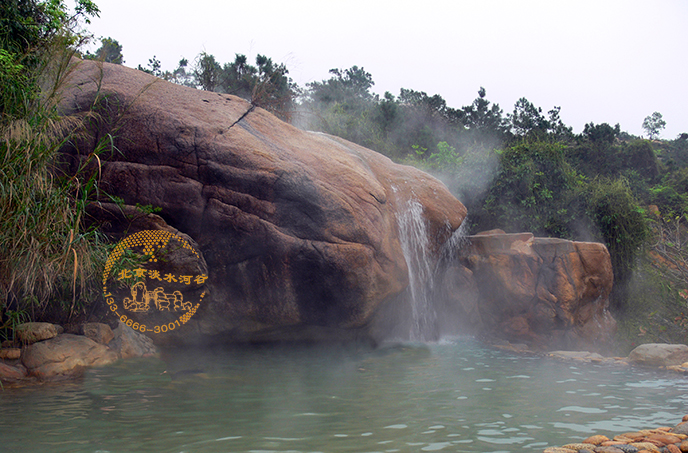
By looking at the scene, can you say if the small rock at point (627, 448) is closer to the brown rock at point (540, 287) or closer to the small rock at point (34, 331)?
the small rock at point (34, 331)

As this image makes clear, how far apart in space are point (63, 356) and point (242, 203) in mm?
2868

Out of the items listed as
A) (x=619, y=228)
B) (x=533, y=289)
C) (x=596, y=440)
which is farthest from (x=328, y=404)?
(x=619, y=228)

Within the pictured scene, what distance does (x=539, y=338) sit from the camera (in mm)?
10477

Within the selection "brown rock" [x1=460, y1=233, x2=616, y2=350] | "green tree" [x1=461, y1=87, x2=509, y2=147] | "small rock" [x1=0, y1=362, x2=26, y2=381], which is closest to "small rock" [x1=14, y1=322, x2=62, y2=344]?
"small rock" [x1=0, y1=362, x2=26, y2=381]

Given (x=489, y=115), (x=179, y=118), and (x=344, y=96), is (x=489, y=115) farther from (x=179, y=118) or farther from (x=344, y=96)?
(x=179, y=118)

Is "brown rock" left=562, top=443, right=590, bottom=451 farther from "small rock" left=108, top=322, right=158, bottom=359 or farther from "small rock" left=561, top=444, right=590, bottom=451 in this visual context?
"small rock" left=108, top=322, right=158, bottom=359

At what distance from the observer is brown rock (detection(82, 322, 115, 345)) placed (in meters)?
6.32

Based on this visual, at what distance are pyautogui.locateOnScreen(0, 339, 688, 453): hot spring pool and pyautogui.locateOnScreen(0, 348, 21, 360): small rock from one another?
2.38ft

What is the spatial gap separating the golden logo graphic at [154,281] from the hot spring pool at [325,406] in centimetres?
64

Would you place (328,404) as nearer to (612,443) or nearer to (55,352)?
(612,443)

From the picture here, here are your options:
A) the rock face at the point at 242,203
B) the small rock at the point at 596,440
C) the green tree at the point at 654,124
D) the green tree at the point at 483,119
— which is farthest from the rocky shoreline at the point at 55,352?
the green tree at the point at 654,124

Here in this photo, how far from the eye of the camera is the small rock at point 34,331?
5680 mm

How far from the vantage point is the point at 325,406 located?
471 centimetres

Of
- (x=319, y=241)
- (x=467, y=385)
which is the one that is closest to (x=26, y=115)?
(x=319, y=241)
